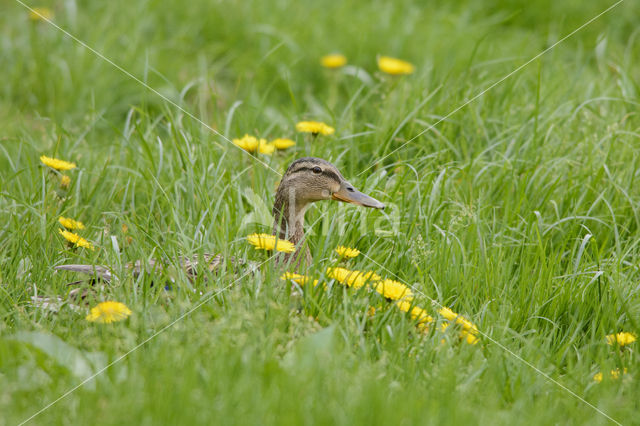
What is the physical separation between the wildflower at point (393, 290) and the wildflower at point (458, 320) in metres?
0.13

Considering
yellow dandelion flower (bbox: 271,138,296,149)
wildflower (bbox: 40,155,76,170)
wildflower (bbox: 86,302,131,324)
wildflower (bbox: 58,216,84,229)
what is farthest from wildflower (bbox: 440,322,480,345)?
wildflower (bbox: 40,155,76,170)

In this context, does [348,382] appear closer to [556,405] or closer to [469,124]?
[556,405]

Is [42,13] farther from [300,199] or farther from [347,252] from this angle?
[347,252]

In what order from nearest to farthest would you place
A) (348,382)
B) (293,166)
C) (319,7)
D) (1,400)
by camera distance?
1. (1,400)
2. (348,382)
3. (293,166)
4. (319,7)

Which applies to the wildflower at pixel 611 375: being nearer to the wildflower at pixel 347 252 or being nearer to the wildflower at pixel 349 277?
the wildflower at pixel 349 277

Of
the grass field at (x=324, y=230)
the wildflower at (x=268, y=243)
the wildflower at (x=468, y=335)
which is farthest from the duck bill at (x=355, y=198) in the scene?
the wildflower at (x=468, y=335)

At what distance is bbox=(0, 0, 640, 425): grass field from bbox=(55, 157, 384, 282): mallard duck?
0.08 m

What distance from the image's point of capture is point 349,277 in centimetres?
297

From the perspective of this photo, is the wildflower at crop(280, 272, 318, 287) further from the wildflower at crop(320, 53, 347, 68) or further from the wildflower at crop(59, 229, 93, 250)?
the wildflower at crop(320, 53, 347, 68)

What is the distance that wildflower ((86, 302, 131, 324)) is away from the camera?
105 inches

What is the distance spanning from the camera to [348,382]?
2389 mm

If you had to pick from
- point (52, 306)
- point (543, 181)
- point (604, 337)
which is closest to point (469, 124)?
point (543, 181)

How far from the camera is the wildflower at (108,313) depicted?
2.66 meters

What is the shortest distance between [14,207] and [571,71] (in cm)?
401
